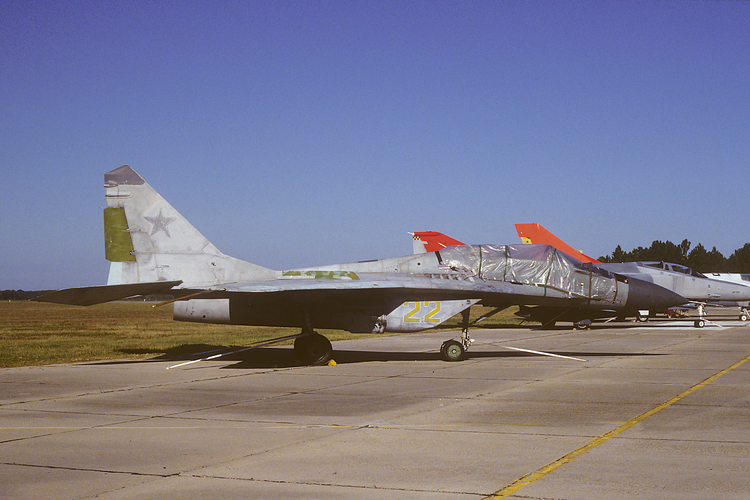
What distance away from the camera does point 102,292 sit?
49.4 feet

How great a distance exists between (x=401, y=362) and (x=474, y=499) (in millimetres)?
11715

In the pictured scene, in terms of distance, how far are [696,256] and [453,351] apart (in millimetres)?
144379

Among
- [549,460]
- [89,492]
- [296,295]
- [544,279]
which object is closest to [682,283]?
[544,279]

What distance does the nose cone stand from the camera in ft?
56.8

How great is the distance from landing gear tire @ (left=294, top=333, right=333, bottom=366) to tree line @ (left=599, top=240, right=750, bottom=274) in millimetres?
126762

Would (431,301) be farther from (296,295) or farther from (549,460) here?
(549,460)

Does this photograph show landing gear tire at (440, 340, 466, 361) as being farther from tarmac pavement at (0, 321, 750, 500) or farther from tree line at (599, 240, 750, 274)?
tree line at (599, 240, 750, 274)

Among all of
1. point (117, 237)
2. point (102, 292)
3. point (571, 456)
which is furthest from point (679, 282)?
point (571, 456)

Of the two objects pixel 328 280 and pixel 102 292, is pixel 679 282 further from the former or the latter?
pixel 102 292

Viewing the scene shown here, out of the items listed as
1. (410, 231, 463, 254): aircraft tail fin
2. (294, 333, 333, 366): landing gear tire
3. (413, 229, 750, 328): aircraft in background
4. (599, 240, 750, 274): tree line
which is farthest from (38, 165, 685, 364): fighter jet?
(599, 240, 750, 274): tree line

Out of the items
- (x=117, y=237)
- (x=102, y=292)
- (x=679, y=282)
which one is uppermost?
(x=117, y=237)

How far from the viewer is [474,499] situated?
5254mm

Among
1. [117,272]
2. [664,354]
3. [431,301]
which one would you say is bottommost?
[664,354]

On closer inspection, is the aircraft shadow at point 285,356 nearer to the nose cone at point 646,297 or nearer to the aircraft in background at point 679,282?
the nose cone at point 646,297
